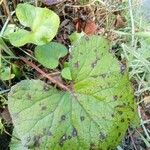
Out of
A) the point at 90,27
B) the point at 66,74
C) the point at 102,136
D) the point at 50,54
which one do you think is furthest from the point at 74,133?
the point at 90,27

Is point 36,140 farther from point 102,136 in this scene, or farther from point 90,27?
point 90,27

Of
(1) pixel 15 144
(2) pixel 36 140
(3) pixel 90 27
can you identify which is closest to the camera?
(2) pixel 36 140

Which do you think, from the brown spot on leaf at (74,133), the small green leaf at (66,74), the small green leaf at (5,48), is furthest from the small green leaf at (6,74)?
the brown spot on leaf at (74,133)

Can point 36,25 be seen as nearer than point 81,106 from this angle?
No

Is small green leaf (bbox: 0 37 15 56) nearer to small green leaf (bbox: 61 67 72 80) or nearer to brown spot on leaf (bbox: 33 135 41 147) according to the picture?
small green leaf (bbox: 61 67 72 80)

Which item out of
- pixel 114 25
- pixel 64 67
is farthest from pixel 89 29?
pixel 64 67

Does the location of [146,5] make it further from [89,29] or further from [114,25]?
[89,29]
